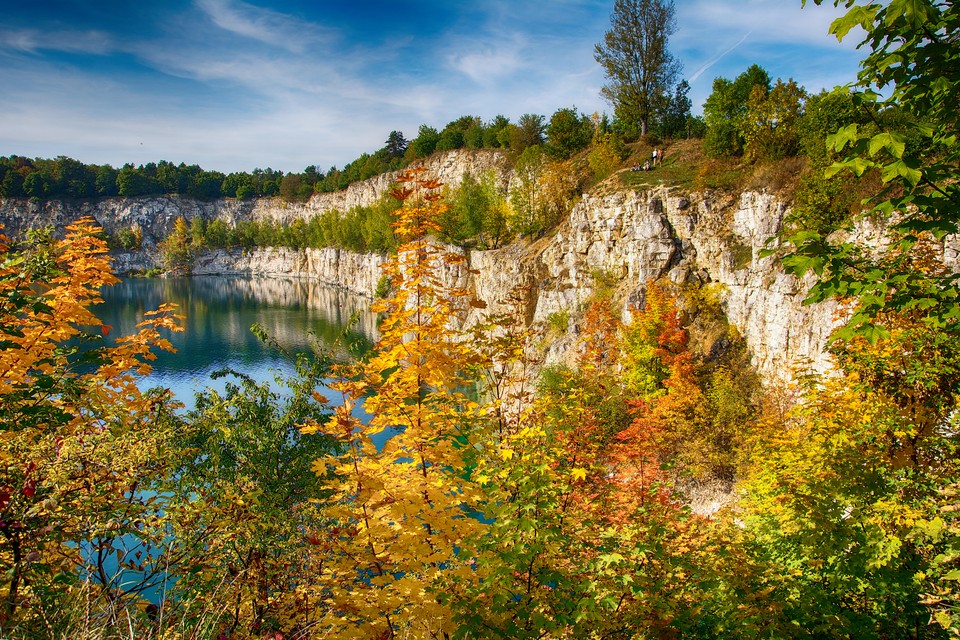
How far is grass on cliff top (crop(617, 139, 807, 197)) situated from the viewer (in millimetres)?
25094

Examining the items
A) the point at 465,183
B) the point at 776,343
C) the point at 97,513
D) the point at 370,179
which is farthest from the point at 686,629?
the point at 370,179

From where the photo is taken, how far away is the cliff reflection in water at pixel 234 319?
36562 millimetres

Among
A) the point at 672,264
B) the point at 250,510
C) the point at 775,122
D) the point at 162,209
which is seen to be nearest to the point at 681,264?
the point at 672,264

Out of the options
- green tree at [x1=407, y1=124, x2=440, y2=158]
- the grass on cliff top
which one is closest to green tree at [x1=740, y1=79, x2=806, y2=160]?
the grass on cliff top

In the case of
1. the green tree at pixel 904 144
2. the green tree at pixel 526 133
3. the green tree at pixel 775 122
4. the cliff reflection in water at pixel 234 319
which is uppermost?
the green tree at pixel 526 133

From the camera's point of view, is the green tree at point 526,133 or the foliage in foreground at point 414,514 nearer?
the foliage in foreground at point 414,514

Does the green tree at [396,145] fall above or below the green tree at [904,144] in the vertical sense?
above

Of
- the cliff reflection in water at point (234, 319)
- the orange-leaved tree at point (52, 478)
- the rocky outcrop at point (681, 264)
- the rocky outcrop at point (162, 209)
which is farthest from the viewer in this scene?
the rocky outcrop at point (162, 209)

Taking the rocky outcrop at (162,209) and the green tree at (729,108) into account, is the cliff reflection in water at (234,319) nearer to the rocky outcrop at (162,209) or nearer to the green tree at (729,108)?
the rocky outcrop at (162,209)

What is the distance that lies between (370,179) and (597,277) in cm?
7723

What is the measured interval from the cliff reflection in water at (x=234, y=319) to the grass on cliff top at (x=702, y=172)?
867 inches

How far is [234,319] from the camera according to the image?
59.3 metres

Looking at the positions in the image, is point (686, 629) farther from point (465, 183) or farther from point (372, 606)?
point (465, 183)

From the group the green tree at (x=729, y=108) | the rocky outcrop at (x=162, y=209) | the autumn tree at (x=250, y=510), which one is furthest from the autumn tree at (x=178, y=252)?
the autumn tree at (x=250, y=510)
